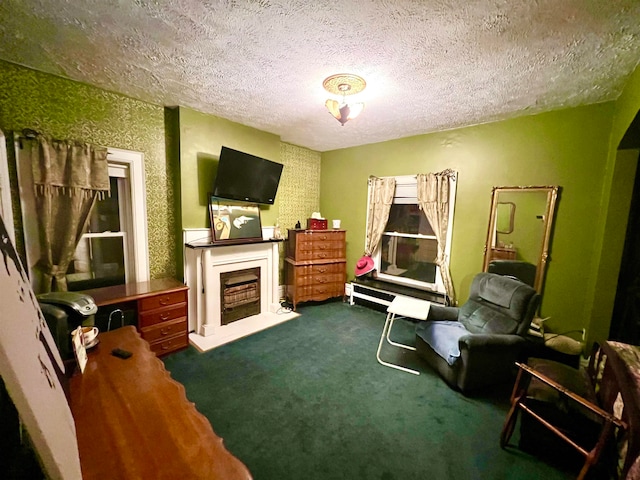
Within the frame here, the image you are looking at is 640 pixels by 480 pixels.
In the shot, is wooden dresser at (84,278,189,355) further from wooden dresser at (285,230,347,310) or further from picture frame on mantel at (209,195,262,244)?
wooden dresser at (285,230,347,310)

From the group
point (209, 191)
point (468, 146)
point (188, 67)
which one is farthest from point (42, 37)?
point (468, 146)

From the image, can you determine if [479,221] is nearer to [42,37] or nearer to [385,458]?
[385,458]

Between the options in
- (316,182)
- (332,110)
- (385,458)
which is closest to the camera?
(385,458)

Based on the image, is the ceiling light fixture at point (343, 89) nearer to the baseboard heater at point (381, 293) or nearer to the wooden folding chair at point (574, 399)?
the wooden folding chair at point (574, 399)

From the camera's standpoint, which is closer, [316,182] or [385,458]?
[385,458]

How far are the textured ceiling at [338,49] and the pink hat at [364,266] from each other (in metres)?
2.24

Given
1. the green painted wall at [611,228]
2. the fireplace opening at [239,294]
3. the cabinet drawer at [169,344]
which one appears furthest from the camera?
the fireplace opening at [239,294]

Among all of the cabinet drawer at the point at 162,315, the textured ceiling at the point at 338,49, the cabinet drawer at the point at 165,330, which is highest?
the textured ceiling at the point at 338,49

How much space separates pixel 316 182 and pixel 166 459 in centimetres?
425

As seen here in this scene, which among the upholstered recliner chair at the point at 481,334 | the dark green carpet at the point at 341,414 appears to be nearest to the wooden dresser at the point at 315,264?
the dark green carpet at the point at 341,414

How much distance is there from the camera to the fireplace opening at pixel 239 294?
10.7 ft

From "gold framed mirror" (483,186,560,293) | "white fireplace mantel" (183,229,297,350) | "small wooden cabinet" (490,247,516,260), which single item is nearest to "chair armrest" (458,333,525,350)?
"gold framed mirror" (483,186,560,293)

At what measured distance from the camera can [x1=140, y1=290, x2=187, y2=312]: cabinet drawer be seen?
2414 mm

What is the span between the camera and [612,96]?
7.30ft
